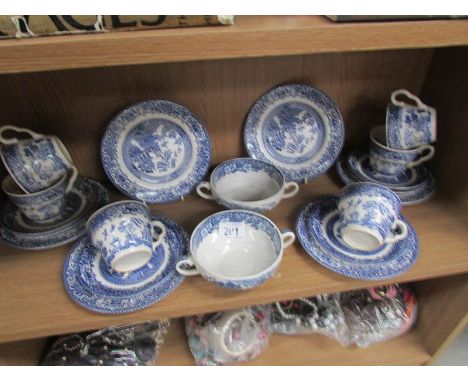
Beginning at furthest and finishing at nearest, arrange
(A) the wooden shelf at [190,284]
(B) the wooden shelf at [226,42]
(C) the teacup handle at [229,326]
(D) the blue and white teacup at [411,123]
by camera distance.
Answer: (C) the teacup handle at [229,326], (D) the blue and white teacup at [411,123], (A) the wooden shelf at [190,284], (B) the wooden shelf at [226,42]

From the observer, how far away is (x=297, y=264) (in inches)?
24.0

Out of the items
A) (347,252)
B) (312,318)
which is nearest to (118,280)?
(347,252)

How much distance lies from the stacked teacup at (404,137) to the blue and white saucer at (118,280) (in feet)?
1.45

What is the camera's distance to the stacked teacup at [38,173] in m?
0.58

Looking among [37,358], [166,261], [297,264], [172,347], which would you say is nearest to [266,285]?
[297,264]

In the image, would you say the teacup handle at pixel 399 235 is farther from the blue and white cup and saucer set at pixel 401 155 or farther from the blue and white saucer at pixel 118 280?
the blue and white saucer at pixel 118 280

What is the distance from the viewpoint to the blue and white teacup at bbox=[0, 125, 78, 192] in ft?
1.90

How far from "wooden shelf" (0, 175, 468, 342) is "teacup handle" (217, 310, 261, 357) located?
24cm

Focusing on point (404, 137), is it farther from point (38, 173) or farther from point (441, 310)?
point (38, 173)

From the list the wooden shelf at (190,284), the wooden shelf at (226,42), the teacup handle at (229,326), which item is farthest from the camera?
the teacup handle at (229,326)

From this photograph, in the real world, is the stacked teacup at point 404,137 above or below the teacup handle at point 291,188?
above

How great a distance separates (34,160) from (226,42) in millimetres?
415

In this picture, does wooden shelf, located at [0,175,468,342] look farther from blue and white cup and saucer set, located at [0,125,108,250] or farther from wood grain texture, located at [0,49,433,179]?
wood grain texture, located at [0,49,433,179]

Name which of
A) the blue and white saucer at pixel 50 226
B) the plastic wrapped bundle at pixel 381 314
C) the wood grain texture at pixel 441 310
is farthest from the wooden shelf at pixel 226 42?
the plastic wrapped bundle at pixel 381 314
